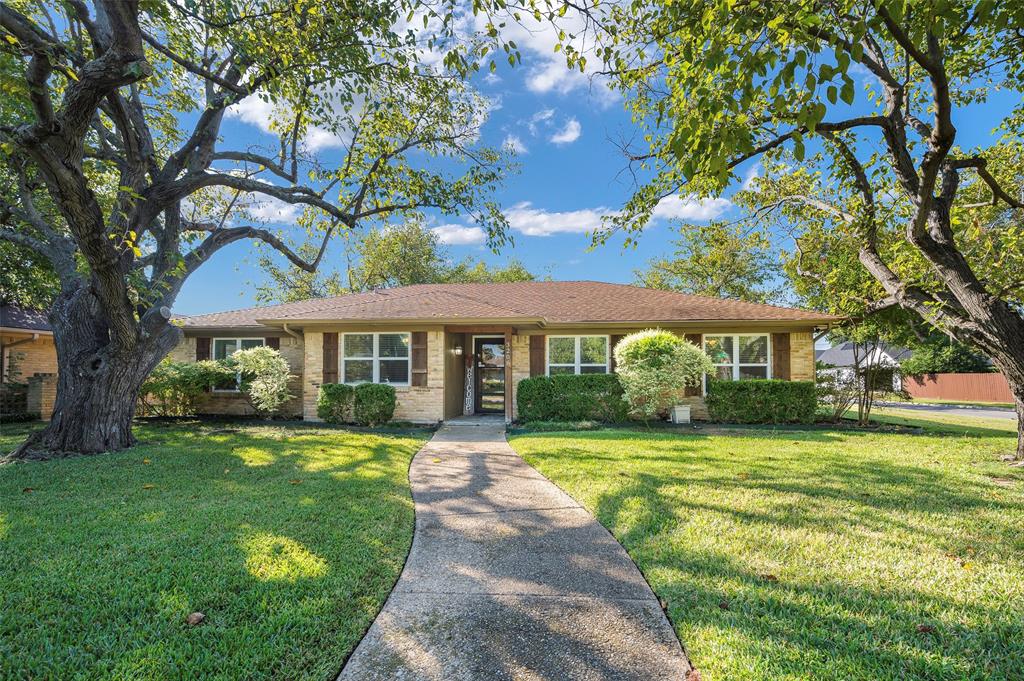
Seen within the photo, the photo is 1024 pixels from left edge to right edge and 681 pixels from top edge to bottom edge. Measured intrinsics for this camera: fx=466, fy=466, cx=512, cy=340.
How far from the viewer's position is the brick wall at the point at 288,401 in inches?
516

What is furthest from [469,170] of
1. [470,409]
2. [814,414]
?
[814,414]

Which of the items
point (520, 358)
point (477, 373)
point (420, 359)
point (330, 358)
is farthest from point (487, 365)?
point (330, 358)

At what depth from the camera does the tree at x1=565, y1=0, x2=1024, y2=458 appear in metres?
3.37

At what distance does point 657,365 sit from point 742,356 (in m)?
3.41

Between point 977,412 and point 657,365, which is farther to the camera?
point 977,412

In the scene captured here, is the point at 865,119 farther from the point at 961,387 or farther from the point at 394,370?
the point at 961,387

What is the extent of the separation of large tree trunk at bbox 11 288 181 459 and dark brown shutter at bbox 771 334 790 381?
13.6 m

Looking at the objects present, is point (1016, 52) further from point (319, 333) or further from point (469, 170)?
point (319, 333)

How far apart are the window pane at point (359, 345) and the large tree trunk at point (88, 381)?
4.81 meters

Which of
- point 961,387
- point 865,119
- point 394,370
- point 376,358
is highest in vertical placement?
point 865,119

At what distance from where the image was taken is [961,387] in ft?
86.6

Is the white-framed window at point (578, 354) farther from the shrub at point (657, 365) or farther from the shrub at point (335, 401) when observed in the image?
the shrub at point (335, 401)

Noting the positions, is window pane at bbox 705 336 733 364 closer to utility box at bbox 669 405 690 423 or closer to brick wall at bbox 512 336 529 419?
utility box at bbox 669 405 690 423

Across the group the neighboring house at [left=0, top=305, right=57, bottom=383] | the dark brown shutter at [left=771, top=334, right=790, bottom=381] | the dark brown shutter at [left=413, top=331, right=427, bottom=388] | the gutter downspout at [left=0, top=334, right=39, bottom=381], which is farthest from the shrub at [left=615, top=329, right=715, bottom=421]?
the gutter downspout at [left=0, top=334, right=39, bottom=381]
